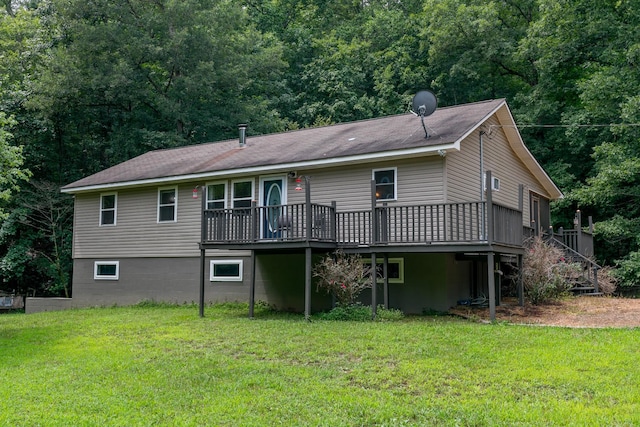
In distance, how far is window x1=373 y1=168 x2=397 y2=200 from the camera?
44.6ft

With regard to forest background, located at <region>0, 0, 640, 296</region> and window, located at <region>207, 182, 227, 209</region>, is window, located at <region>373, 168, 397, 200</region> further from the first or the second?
forest background, located at <region>0, 0, 640, 296</region>

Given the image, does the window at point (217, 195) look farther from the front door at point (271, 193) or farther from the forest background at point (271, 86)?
the forest background at point (271, 86)

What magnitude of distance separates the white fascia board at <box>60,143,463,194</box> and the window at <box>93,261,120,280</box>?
2399 millimetres

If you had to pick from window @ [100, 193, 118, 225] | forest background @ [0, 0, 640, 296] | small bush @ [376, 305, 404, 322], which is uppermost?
forest background @ [0, 0, 640, 296]

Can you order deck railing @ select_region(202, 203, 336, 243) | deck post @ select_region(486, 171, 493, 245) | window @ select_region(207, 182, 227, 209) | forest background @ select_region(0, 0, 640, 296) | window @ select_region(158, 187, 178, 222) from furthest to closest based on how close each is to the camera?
1. forest background @ select_region(0, 0, 640, 296)
2. window @ select_region(158, 187, 178, 222)
3. window @ select_region(207, 182, 227, 209)
4. deck railing @ select_region(202, 203, 336, 243)
5. deck post @ select_region(486, 171, 493, 245)

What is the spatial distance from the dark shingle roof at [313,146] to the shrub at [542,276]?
3.43 m

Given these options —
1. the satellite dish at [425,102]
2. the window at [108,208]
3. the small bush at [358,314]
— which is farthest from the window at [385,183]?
the window at [108,208]

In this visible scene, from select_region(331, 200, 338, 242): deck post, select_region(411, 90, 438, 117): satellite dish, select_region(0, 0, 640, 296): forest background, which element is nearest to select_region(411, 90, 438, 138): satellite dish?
select_region(411, 90, 438, 117): satellite dish

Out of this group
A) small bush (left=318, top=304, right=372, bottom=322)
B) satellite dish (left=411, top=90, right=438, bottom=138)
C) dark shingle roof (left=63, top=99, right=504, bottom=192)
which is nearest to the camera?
small bush (left=318, top=304, right=372, bottom=322)

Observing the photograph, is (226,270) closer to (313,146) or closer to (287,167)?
(287,167)

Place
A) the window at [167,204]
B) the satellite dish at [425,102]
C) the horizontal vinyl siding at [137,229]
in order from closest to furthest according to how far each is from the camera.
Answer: the satellite dish at [425,102] < the horizontal vinyl siding at [137,229] < the window at [167,204]

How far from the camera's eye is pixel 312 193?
1478cm

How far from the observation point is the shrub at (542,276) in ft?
43.7

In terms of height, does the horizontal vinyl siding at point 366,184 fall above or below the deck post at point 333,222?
above
